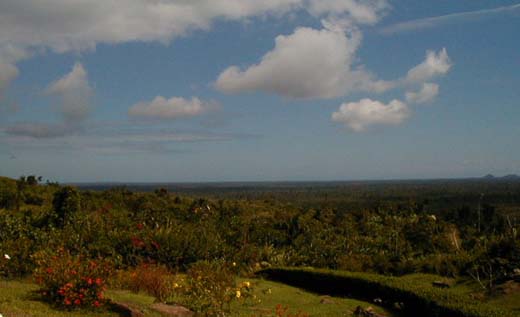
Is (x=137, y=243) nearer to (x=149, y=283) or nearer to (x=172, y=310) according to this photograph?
(x=149, y=283)

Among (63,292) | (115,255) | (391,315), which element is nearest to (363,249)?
(391,315)

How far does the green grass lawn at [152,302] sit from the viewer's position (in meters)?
9.05

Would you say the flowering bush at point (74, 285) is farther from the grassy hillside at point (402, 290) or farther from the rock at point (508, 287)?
the rock at point (508, 287)

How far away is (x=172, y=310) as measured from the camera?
10.0 meters

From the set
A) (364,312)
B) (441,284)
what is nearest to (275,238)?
(441,284)

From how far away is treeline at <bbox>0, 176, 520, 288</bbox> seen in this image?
16000mm

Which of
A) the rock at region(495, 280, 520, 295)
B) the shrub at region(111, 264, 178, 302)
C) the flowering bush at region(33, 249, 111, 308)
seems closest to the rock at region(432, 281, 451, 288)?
the rock at region(495, 280, 520, 295)

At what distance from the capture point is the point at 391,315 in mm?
12836

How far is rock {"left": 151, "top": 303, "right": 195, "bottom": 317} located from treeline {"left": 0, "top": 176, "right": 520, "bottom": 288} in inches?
232

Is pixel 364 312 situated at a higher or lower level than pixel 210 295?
lower

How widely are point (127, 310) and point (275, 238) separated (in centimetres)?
1351

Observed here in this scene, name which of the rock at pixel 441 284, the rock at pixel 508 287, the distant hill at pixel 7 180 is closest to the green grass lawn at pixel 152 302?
the rock at pixel 441 284

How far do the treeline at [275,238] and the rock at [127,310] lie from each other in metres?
5.77

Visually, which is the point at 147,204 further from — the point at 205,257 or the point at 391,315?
the point at 391,315
